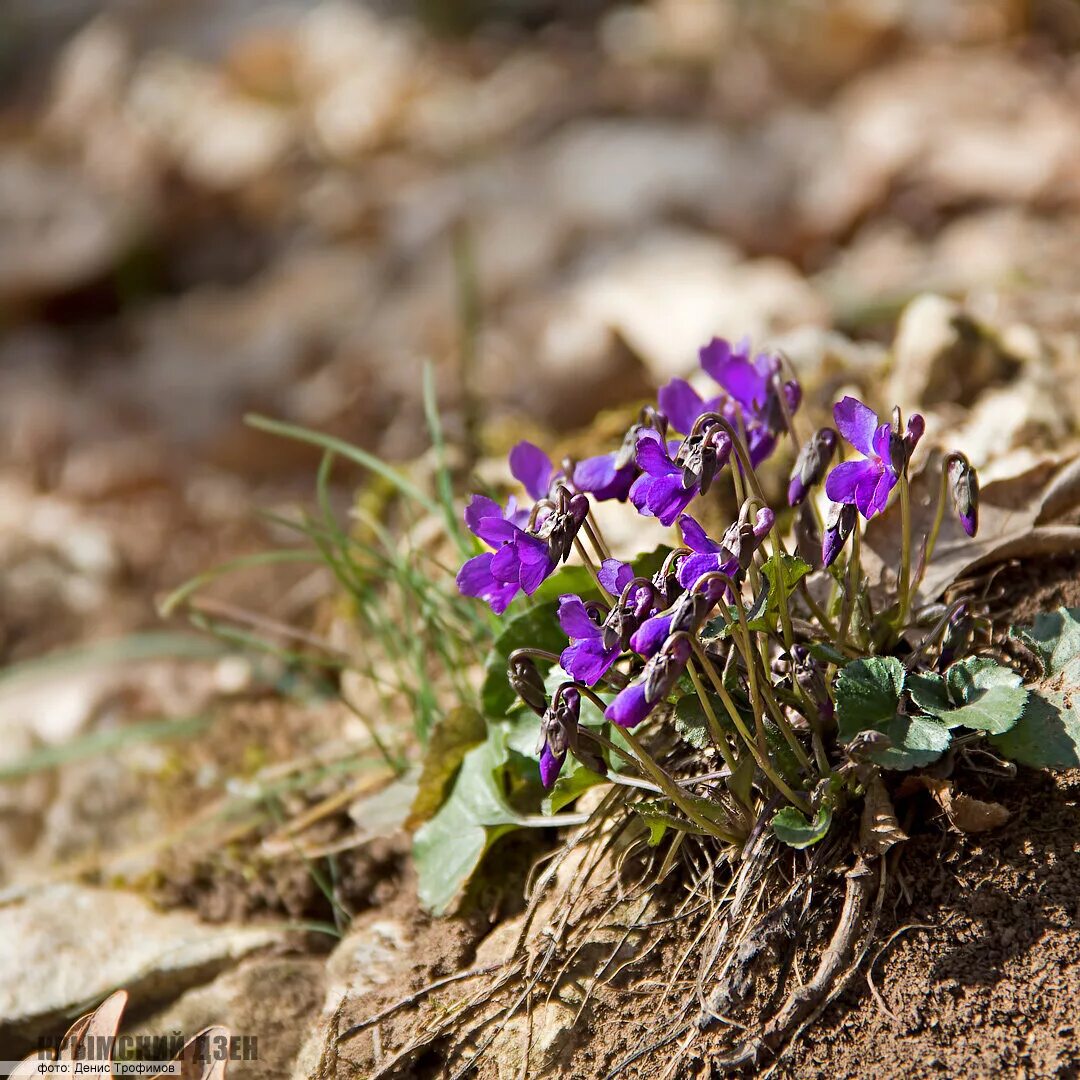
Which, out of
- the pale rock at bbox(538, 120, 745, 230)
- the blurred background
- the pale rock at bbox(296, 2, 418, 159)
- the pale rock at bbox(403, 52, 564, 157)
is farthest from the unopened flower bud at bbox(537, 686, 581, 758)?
the pale rock at bbox(296, 2, 418, 159)

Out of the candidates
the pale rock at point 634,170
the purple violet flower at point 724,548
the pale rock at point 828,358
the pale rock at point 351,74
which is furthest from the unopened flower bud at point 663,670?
the pale rock at point 351,74

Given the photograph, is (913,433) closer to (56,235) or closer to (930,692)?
(930,692)

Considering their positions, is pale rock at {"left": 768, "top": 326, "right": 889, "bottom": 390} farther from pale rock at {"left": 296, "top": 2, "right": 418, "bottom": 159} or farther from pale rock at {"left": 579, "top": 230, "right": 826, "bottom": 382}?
pale rock at {"left": 296, "top": 2, "right": 418, "bottom": 159}

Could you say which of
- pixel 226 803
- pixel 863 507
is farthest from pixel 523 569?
pixel 226 803

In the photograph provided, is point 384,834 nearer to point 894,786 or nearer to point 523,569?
point 523,569

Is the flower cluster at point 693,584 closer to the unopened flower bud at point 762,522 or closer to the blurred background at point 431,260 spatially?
the unopened flower bud at point 762,522

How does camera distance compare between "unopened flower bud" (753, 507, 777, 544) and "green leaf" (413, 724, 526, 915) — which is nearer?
"unopened flower bud" (753, 507, 777, 544)

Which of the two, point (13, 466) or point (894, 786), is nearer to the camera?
point (894, 786)
